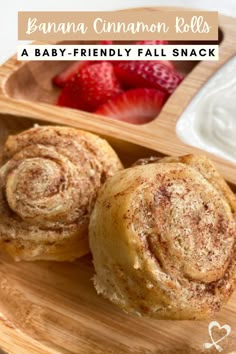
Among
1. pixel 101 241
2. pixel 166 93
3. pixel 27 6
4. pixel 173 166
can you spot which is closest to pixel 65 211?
pixel 101 241

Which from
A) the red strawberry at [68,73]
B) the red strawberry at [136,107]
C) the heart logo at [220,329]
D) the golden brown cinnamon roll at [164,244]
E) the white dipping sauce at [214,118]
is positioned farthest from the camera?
the red strawberry at [68,73]

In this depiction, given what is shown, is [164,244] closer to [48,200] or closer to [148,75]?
[48,200]

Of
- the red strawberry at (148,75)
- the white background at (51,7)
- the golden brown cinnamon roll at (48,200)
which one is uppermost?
the white background at (51,7)

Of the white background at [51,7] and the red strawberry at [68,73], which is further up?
the white background at [51,7]

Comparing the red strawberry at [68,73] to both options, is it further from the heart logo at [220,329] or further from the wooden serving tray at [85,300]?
the heart logo at [220,329]

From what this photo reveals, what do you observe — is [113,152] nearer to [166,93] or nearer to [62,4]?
[166,93]

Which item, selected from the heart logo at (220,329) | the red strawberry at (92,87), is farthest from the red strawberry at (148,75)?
the heart logo at (220,329)

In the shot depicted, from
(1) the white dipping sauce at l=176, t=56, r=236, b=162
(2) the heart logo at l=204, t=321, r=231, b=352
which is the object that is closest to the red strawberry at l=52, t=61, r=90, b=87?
(1) the white dipping sauce at l=176, t=56, r=236, b=162
